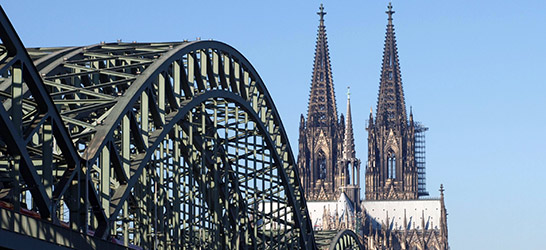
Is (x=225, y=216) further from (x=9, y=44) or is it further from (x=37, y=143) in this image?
(x=9, y=44)

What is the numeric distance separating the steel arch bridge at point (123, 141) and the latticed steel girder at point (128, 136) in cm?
4

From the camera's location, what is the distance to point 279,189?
57.3 m

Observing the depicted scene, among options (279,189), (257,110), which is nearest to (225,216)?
(257,110)

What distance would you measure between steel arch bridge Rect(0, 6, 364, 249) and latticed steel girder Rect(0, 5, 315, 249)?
4cm

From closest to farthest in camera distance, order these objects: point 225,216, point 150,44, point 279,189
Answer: point 150,44 < point 225,216 < point 279,189

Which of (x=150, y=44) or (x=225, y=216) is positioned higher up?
(x=150, y=44)

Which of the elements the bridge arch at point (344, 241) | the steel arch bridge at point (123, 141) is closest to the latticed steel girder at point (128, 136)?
the steel arch bridge at point (123, 141)

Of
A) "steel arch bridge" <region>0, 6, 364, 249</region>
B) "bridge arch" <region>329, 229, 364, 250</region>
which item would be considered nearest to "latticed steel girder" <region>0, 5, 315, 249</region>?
"steel arch bridge" <region>0, 6, 364, 249</region>

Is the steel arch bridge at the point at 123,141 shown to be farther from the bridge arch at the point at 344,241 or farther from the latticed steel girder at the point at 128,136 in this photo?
the bridge arch at the point at 344,241

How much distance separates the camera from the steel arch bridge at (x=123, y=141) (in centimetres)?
2823

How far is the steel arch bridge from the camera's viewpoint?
2823cm

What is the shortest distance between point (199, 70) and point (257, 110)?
8.18 meters

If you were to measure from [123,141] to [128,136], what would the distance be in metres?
0.20

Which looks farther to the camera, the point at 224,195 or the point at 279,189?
the point at 279,189
